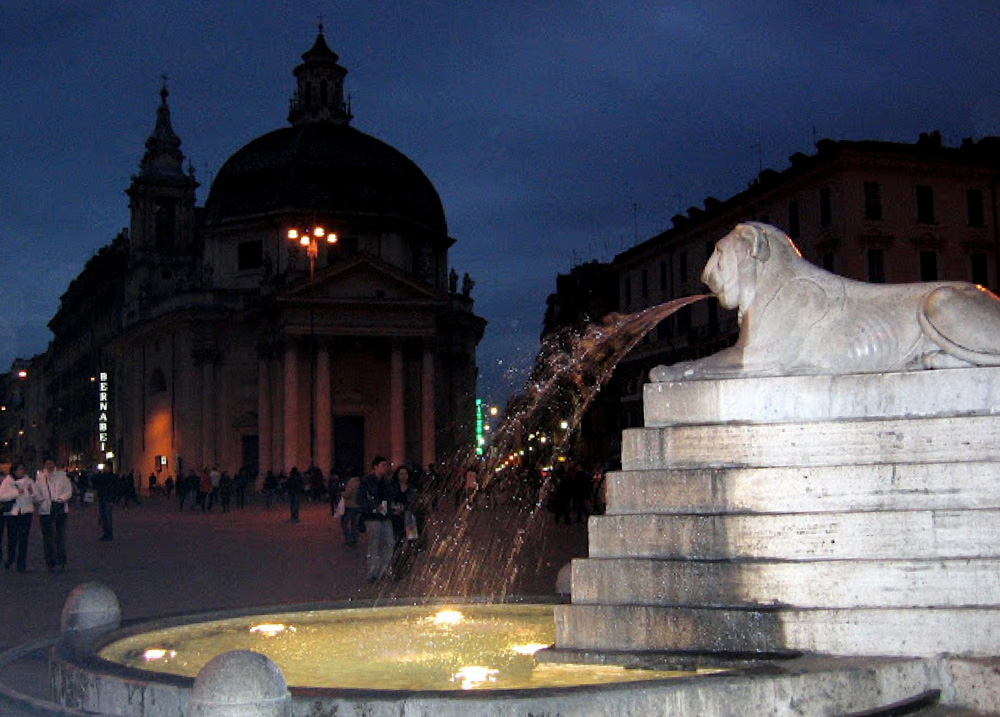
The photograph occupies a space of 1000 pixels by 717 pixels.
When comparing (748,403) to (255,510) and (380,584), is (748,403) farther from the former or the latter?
(255,510)

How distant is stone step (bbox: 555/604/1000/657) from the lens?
6270 mm

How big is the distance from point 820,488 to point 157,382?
6068 centimetres

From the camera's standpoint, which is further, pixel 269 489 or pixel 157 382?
pixel 157 382

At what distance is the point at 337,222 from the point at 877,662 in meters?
55.4

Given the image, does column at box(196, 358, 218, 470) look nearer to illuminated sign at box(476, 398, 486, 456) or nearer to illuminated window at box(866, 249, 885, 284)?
illuminated sign at box(476, 398, 486, 456)

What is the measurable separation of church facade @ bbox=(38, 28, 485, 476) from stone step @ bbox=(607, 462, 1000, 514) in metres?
45.4

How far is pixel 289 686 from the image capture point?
5.85 metres

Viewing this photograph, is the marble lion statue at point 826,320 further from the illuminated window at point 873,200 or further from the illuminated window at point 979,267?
the illuminated window at point 979,267

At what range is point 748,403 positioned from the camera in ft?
23.3

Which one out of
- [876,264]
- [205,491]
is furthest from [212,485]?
[876,264]

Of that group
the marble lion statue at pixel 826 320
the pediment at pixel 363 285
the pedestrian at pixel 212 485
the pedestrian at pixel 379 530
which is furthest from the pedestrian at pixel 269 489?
the marble lion statue at pixel 826 320

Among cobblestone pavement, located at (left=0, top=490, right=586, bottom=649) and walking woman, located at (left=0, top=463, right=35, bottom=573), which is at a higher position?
→ walking woman, located at (left=0, top=463, right=35, bottom=573)

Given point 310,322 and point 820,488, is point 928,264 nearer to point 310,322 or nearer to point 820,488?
point 310,322

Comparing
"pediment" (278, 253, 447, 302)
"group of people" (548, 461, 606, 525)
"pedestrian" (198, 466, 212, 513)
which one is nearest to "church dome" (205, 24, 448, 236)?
"pediment" (278, 253, 447, 302)
